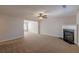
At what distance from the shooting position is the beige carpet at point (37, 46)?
4.89ft

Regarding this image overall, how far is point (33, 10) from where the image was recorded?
151 centimetres

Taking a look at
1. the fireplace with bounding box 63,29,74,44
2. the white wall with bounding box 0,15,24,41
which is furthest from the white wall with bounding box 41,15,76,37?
the white wall with bounding box 0,15,24,41

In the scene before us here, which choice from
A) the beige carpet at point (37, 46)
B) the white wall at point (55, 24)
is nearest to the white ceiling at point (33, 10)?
the white wall at point (55, 24)

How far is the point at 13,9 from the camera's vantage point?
147 centimetres

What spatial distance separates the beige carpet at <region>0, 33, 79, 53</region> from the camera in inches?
58.6

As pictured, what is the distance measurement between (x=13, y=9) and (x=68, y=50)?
1.10 meters

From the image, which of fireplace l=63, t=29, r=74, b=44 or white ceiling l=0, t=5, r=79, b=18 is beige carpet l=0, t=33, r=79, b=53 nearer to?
fireplace l=63, t=29, r=74, b=44

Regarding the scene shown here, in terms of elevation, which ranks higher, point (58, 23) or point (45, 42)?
point (58, 23)

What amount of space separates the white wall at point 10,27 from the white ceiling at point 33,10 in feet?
0.29

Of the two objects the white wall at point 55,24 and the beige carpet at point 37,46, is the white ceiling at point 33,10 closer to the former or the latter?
the white wall at point 55,24

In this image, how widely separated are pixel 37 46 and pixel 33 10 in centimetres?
60

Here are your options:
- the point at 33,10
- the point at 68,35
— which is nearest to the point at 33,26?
the point at 33,10
